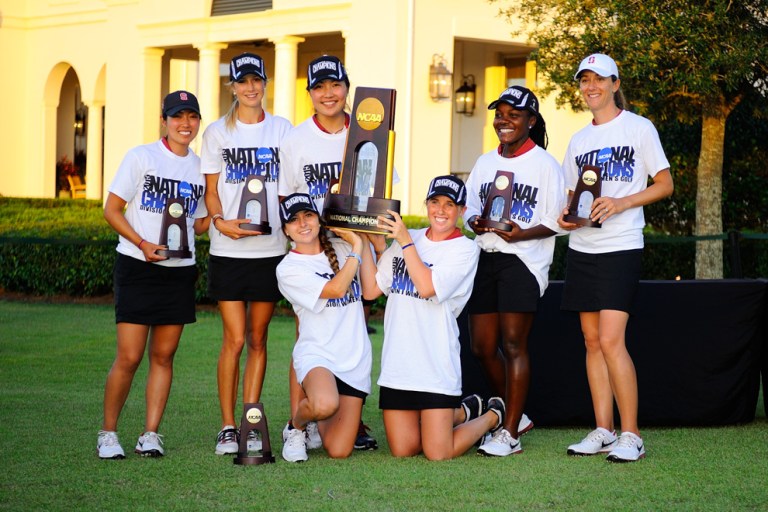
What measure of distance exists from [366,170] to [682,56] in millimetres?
5484

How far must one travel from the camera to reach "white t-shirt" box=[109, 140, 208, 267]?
5949mm

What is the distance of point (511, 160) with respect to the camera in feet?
20.1

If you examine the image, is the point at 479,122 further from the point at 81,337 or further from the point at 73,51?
the point at 81,337

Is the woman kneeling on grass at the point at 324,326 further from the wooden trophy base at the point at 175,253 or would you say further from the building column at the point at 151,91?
the building column at the point at 151,91

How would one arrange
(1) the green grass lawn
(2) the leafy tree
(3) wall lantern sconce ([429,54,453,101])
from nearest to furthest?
1. (1) the green grass lawn
2. (2) the leafy tree
3. (3) wall lantern sconce ([429,54,453,101])

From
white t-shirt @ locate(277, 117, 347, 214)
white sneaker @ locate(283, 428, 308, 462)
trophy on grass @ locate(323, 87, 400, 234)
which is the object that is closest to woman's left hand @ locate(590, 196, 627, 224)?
trophy on grass @ locate(323, 87, 400, 234)

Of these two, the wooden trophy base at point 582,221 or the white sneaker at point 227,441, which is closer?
the wooden trophy base at point 582,221

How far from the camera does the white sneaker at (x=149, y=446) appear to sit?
5980mm

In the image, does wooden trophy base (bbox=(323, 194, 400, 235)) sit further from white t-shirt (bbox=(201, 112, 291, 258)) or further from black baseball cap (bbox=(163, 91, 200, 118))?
black baseball cap (bbox=(163, 91, 200, 118))

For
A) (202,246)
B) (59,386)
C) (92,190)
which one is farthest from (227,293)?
(92,190)

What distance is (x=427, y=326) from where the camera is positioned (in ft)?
19.6

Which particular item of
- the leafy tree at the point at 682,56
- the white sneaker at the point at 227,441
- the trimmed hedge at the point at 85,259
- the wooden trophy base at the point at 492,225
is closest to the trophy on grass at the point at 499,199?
the wooden trophy base at the point at 492,225

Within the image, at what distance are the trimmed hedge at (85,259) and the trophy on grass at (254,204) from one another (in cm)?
670

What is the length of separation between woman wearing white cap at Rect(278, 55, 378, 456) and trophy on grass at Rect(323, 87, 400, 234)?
29 centimetres
